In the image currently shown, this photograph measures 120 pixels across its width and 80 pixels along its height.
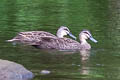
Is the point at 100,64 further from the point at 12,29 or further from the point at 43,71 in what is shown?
the point at 12,29

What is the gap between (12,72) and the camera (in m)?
11.8

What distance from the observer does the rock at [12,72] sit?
11.6 metres

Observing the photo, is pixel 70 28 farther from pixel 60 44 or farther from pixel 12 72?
pixel 12 72

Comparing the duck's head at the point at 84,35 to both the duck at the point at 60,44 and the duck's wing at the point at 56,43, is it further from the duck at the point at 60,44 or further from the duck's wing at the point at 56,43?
the duck's wing at the point at 56,43

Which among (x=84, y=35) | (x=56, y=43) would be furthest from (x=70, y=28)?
(x=56, y=43)

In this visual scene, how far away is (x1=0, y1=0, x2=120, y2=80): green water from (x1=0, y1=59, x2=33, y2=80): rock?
249mm

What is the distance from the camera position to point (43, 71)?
12750 millimetres

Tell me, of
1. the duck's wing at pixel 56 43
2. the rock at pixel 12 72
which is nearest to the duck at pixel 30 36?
the duck's wing at pixel 56 43

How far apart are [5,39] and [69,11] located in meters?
7.56

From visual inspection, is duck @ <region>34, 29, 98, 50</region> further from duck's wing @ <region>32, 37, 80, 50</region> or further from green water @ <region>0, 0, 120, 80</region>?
green water @ <region>0, 0, 120, 80</region>

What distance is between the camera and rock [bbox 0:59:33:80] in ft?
38.2

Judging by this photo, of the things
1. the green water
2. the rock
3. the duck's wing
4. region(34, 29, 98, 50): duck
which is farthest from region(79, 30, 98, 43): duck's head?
the rock

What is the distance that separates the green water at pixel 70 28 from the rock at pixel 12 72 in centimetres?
25

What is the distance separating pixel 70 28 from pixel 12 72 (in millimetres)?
8131
